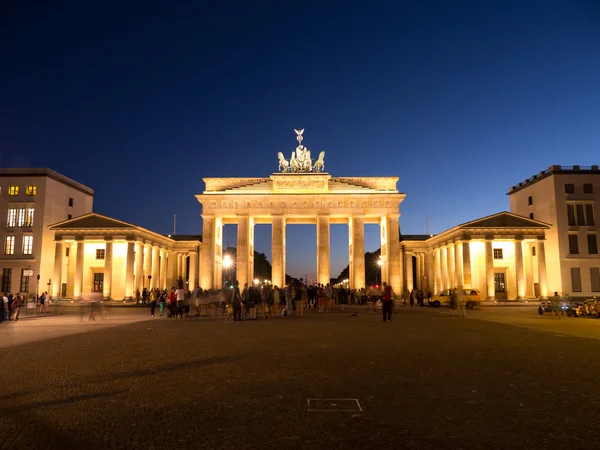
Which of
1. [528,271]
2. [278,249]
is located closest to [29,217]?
[278,249]

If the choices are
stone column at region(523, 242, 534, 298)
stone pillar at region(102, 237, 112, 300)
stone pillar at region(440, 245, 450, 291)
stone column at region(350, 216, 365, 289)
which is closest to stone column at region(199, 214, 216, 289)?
stone pillar at region(102, 237, 112, 300)

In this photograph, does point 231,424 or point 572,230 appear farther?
point 572,230

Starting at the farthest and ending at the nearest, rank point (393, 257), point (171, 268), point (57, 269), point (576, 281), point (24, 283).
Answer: point (171, 268), point (393, 257), point (24, 283), point (576, 281), point (57, 269)

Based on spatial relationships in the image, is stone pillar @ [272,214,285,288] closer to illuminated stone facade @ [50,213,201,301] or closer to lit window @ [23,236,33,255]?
illuminated stone facade @ [50,213,201,301]

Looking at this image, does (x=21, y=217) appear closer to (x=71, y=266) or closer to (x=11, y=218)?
(x=11, y=218)

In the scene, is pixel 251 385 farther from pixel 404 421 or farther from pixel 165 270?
pixel 165 270

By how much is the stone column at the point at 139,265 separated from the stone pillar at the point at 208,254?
7.88 m

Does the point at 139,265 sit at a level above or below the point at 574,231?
below

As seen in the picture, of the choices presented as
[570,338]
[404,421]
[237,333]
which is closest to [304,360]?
[404,421]

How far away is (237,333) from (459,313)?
18854mm

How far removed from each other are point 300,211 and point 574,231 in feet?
112

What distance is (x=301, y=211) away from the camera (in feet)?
208

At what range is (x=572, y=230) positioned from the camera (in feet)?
186

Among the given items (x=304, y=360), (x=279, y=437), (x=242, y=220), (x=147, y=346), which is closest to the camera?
(x=279, y=437)
